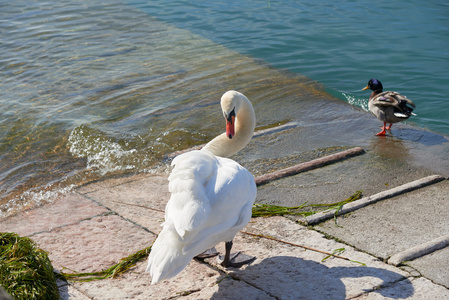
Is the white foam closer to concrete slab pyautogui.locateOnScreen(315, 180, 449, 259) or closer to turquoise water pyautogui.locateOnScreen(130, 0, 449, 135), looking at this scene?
concrete slab pyautogui.locateOnScreen(315, 180, 449, 259)

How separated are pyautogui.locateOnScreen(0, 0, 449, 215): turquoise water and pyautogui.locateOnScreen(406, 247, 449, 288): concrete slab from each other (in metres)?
4.05

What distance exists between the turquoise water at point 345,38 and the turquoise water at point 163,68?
41 mm

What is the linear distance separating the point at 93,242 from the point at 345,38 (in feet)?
37.2

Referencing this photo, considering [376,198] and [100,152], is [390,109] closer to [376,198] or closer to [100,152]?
[376,198]

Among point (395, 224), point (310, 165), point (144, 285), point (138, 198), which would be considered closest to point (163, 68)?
point (310, 165)

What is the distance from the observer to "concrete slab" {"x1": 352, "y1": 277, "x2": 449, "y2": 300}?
11.9 ft

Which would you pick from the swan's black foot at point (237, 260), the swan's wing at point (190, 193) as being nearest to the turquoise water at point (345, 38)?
the swan's black foot at point (237, 260)

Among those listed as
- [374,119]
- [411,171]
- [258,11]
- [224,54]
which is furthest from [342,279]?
[258,11]

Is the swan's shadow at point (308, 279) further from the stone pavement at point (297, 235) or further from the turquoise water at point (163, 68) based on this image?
the turquoise water at point (163, 68)

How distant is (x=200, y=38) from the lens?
1453cm

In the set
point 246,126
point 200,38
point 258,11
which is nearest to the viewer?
point 246,126

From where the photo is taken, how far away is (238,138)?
5285 millimetres

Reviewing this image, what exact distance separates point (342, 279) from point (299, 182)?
2071 millimetres

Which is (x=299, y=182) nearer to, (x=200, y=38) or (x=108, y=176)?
(x=108, y=176)
